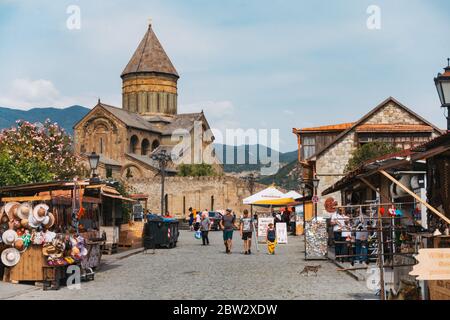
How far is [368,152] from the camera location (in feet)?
129

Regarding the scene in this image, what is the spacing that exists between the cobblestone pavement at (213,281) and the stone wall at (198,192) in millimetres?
52521

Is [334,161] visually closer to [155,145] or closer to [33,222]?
[33,222]

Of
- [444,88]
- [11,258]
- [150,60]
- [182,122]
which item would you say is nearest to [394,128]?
[11,258]

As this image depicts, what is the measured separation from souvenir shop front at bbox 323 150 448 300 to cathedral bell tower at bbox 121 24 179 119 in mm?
63807

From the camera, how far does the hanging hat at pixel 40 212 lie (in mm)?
13797

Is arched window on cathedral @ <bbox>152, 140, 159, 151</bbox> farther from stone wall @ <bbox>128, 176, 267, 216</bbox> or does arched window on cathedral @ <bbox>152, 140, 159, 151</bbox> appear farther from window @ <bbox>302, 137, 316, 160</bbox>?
window @ <bbox>302, 137, 316, 160</bbox>

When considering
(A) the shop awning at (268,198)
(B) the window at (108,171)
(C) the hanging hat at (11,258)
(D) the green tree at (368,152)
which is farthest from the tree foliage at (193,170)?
(C) the hanging hat at (11,258)

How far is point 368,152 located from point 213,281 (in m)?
26.6

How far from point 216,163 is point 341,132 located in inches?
1930

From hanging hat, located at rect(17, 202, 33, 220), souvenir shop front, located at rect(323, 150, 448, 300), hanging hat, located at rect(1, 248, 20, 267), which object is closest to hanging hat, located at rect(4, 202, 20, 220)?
hanging hat, located at rect(17, 202, 33, 220)

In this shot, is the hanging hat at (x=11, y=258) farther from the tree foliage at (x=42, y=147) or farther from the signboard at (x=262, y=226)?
the signboard at (x=262, y=226)
